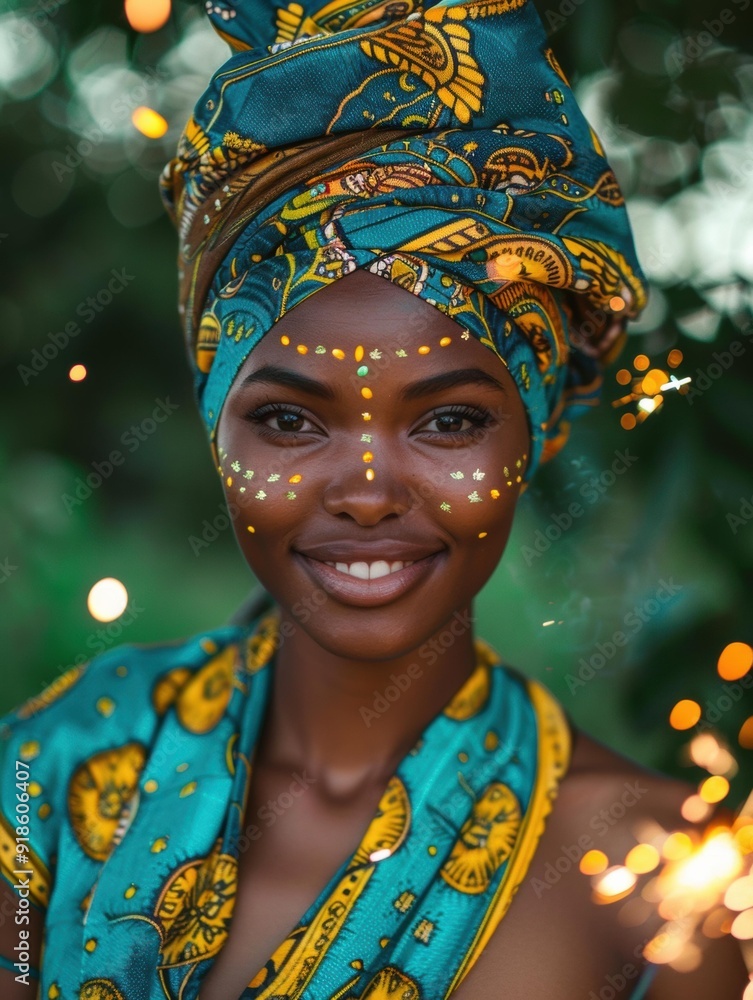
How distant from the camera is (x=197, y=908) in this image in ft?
6.13

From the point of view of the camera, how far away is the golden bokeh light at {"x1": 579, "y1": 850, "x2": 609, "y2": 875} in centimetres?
189

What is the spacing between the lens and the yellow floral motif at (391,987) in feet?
5.68

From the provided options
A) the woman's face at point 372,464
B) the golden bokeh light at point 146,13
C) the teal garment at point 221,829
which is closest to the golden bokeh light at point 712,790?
the teal garment at point 221,829

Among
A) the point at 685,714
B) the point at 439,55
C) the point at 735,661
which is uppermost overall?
the point at 439,55

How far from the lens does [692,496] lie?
2617mm

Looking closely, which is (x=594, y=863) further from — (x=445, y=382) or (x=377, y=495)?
(x=445, y=382)

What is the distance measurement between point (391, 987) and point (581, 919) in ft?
1.16

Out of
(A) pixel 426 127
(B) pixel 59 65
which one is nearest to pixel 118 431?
(B) pixel 59 65

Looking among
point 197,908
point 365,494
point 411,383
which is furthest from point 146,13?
point 197,908

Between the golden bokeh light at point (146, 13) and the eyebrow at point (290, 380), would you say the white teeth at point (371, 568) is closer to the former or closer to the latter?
the eyebrow at point (290, 380)

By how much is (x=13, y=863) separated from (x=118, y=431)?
144 centimetres

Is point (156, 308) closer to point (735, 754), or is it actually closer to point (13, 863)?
point (13, 863)

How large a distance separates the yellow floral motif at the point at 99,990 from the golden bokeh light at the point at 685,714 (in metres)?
1.53

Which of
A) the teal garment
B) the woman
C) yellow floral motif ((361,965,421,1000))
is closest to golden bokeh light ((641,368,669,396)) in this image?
the woman
